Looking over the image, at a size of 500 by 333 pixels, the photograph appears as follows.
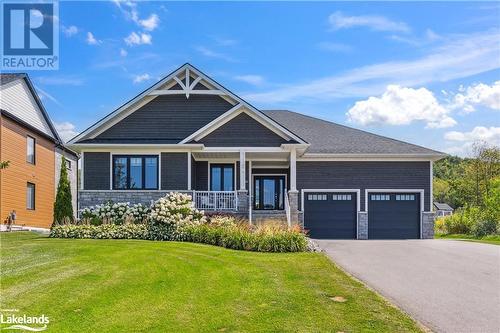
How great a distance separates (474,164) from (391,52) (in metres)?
24.1

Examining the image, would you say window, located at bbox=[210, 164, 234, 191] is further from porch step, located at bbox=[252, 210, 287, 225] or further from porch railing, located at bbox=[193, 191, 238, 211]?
porch step, located at bbox=[252, 210, 287, 225]

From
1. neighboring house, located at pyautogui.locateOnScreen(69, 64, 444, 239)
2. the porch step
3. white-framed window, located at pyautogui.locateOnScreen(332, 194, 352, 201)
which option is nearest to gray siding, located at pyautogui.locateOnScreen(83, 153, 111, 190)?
neighboring house, located at pyautogui.locateOnScreen(69, 64, 444, 239)

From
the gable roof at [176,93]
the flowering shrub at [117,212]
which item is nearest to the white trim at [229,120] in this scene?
the gable roof at [176,93]

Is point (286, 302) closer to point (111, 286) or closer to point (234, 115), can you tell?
point (111, 286)

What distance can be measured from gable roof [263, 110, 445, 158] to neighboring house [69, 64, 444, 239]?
9 centimetres

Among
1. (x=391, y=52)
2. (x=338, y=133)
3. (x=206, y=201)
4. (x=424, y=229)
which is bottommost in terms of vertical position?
(x=424, y=229)

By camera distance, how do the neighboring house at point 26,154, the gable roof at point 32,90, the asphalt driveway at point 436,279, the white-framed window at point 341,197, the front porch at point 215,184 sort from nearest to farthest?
the asphalt driveway at point 436,279 < the front porch at point 215,184 < the white-framed window at point 341,197 < the neighboring house at point 26,154 < the gable roof at point 32,90

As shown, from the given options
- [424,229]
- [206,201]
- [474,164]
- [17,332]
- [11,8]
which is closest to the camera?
[17,332]

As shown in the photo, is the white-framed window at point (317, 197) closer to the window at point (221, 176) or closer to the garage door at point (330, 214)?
the garage door at point (330, 214)

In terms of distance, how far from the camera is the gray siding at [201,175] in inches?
893

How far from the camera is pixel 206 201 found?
66.2ft

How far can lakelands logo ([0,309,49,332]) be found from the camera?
20.4 ft

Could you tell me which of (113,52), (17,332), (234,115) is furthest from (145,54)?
(17,332)

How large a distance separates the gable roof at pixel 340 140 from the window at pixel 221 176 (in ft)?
13.1
